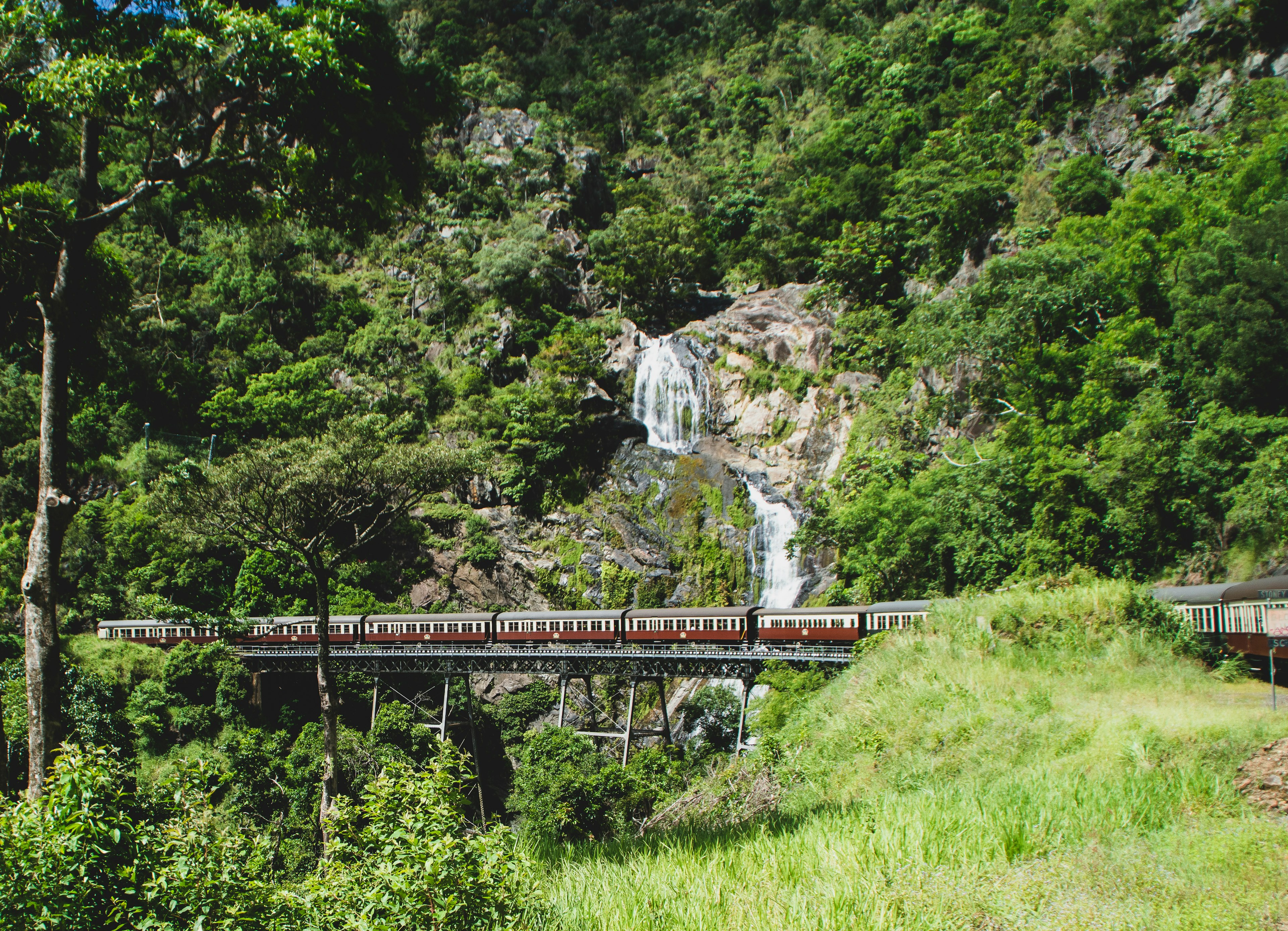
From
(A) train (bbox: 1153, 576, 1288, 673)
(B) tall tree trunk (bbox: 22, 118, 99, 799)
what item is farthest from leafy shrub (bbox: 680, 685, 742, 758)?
(B) tall tree trunk (bbox: 22, 118, 99, 799)

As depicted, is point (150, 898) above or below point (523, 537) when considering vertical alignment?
below

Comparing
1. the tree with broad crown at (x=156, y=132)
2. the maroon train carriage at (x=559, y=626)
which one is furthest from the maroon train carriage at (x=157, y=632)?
the tree with broad crown at (x=156, y=132)

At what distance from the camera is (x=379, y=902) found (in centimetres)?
411

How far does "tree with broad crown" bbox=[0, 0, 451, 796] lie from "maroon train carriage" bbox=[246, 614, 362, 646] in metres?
27.0

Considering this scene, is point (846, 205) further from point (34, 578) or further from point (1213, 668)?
point (34, 578)

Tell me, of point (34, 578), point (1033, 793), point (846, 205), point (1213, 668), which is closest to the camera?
point (34, 578)

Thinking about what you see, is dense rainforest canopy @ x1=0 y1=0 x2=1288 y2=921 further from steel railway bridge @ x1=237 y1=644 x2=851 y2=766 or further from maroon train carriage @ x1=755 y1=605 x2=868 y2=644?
maroon train carriage @ x1=755 y1=605 x2=868 y2=644

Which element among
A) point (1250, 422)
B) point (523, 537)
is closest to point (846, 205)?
point (523, 537)

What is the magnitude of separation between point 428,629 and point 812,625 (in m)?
15.1

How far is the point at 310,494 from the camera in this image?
20.4 m

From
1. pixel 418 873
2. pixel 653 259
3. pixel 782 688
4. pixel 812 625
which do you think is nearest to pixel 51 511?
pixel 418 873

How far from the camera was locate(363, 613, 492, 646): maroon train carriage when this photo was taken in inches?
1231

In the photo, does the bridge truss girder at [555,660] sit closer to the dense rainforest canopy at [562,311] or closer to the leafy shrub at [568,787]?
the dense rainforest canopy at [562,311]

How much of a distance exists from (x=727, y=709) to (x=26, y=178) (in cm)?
2542
